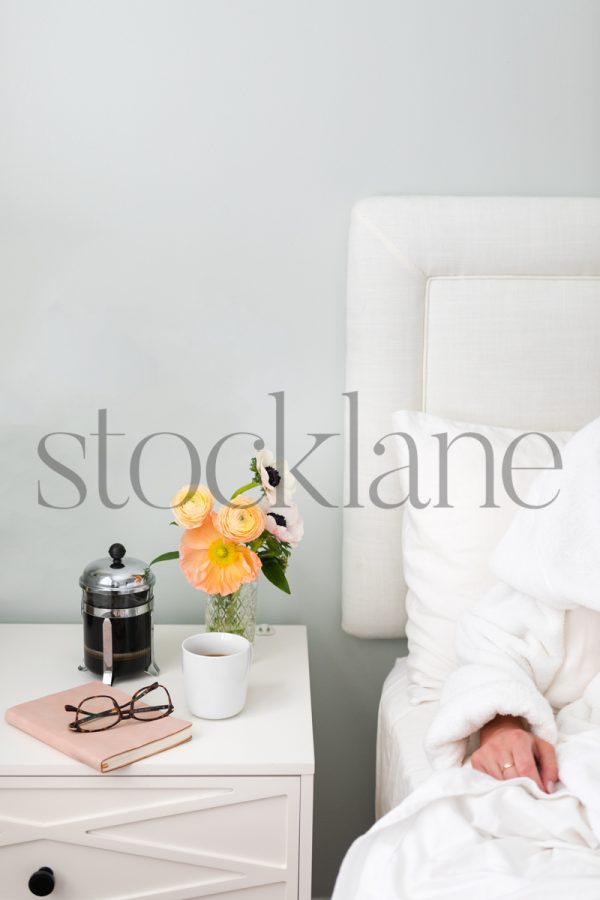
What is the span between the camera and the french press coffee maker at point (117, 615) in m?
1.33

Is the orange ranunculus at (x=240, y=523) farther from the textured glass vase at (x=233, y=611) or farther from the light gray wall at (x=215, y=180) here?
the light gray wall at (x=215, y=180)

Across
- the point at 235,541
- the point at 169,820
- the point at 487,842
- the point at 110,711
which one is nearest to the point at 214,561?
the point at 235,541

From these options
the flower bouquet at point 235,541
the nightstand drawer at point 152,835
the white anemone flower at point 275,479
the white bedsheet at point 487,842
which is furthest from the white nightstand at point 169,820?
the white anemone flower at point 275,479

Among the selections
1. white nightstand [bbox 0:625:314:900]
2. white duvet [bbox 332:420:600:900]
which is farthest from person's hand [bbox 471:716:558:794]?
white nightstand [bbox 0:625:314:900]

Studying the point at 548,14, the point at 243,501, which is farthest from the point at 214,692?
the point at 548,14

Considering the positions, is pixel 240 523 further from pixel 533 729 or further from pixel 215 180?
pixel 215 180

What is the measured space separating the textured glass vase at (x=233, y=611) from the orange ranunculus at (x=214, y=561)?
69 mm

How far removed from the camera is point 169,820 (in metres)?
1.16

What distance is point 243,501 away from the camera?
138 cm

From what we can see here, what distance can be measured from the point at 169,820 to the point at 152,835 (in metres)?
0.03

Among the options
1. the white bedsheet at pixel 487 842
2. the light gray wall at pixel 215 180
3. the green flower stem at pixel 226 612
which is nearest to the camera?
the white bedsheet at pixel 487 842

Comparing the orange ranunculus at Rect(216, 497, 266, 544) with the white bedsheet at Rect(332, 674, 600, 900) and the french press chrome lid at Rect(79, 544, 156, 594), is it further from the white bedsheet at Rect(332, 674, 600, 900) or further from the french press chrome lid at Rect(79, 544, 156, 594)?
the white bedsheet at Rect(332, 674, 600, 900)

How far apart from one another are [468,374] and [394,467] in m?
0.21

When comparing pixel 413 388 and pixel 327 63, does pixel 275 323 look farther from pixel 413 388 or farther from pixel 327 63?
pixel 327 63
